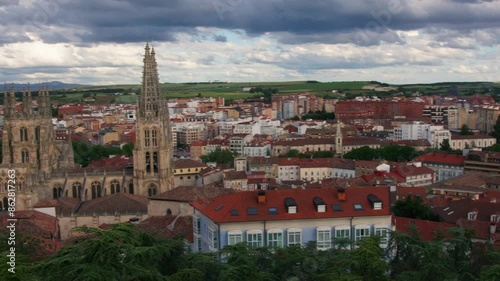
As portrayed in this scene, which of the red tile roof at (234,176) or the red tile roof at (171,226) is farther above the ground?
the red tile roof at (171,226)

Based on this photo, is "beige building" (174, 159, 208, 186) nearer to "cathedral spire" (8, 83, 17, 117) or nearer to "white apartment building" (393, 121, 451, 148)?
"cathedral spire" (8, 83, 17, 117)

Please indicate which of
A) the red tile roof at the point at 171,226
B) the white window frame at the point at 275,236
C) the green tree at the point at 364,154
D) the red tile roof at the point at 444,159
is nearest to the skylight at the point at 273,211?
the white window frame at the point at 275,236

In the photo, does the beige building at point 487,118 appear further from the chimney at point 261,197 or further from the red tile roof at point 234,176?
the chimney at point 261,197

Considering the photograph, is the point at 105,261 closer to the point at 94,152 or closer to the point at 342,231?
the point at 342,231

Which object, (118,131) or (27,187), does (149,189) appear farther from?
(118,131)

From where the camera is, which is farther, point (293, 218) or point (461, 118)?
point (461, 118)

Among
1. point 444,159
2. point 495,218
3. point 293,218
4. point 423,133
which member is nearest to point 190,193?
point 293,218

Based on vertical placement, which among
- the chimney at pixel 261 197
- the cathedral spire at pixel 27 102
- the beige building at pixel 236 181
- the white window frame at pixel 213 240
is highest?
the cathedral spire at pixel 27 102
